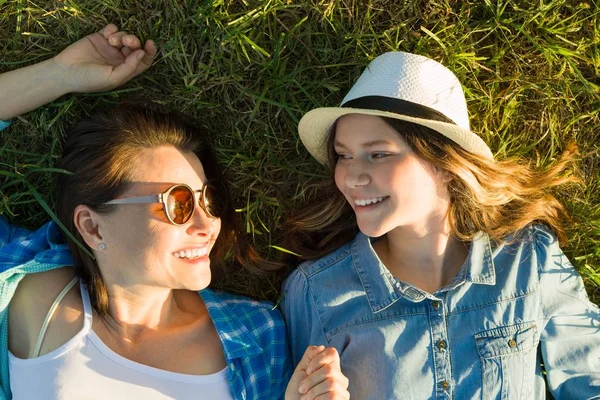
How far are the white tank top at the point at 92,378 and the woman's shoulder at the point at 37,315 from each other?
0.06 meters

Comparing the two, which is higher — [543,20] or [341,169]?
[543,20]

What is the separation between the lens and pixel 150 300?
3490 millimetres

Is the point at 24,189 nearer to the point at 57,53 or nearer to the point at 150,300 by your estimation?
the point at 57,53

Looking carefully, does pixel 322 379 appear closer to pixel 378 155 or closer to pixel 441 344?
pixel 441 344

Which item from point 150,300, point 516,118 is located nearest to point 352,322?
point 150,300

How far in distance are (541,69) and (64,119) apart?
2.77 meters

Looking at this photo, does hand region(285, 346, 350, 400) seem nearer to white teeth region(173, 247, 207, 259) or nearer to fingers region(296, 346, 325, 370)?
fingers region(296, 346, 325, 370)

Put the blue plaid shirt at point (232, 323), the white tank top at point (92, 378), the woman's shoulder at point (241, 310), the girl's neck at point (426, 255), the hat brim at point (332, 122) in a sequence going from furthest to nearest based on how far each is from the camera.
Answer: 1. the woman's shoulder at point (241, 310)
2. the girl's neck at point (426, 255)
3. the blue plaid shirt at point (232, 323)
4. the white tank top at point (92, 378)
5. the hat brim at point (332, 122)

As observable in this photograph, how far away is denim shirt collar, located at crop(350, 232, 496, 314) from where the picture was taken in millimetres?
3375

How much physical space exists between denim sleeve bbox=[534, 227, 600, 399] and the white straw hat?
2.56 ft

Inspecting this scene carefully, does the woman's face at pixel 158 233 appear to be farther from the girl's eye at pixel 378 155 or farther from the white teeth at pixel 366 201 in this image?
the girl's eye at pixel 378 155

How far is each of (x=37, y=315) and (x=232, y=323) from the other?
1.00m

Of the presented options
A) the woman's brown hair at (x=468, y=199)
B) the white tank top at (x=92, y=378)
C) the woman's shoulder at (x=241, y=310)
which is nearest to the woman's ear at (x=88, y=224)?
the white tank top at (x=92, y=378)

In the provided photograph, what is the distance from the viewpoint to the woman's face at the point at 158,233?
3139mm
